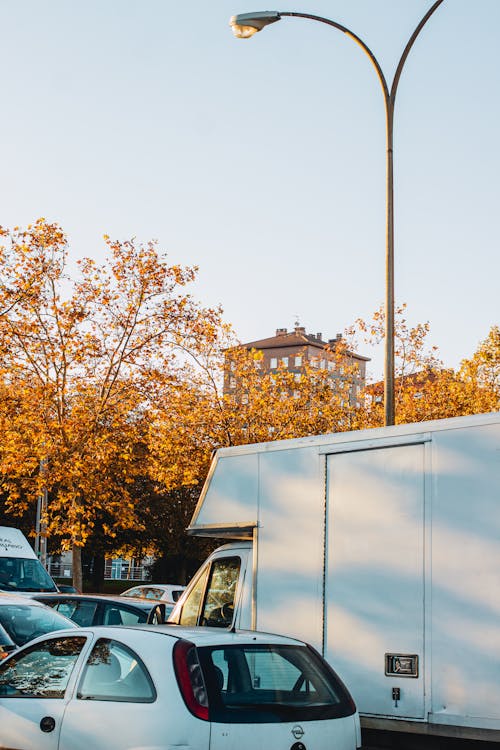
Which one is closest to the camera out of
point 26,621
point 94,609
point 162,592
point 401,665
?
point 401,665

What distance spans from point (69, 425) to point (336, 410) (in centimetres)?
871

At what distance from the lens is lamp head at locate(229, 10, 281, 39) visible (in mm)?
14477

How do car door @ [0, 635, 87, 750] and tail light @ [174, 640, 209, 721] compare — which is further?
car door @ [0, 635, 87, 750]

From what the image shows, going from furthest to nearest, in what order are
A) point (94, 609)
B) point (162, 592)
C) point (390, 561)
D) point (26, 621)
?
1. point (162, 592)
2. point (94, 609)
3. point (26, 621)
4. point (390, 561)

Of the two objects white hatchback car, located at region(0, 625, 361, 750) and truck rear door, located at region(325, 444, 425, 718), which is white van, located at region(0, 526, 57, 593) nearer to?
truck rear door, located at region(325, 444, 425, 718)

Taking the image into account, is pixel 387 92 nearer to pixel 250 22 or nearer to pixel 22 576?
pixel 250 22

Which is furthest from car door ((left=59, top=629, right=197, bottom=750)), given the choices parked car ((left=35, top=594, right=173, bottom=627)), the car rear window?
parked car ((left=35, top=594, right=173, bottom=627))

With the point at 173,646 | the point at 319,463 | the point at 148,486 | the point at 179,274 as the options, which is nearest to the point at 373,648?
the point at 319,463

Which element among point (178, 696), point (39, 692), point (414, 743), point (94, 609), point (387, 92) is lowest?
point (414, 743)

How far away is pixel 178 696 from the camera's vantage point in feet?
20.2

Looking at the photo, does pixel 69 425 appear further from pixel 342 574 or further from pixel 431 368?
pixel 342 574

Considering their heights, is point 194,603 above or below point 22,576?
below

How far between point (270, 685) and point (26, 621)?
269 inches

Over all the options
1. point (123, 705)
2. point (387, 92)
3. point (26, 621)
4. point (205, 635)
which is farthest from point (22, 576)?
point (123, 705)
